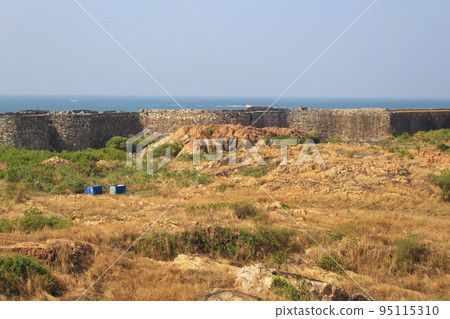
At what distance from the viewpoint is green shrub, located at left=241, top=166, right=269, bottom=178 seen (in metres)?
16.9

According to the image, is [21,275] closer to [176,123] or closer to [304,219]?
[304,219]

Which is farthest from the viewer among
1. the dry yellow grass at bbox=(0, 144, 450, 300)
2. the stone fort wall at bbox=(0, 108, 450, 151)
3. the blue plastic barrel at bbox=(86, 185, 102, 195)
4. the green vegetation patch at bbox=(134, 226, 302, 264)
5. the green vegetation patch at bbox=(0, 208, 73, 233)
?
the stone fort wall at bbox=(0, 108, 450, 151)

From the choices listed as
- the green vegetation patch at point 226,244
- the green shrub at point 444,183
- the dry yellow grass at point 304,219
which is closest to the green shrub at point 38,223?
the dry yellow grass at point 304,219

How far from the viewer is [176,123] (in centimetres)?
2619

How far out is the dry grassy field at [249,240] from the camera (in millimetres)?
6238

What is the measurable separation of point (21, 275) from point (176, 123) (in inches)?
803

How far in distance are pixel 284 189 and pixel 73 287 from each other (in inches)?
384

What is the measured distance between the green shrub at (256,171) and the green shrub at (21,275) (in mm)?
11128

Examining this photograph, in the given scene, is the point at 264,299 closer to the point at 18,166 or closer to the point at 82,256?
the point at 82,256

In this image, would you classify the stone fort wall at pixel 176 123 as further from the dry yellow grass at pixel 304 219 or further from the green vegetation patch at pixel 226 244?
the green vegetation patch at pixel 226 244

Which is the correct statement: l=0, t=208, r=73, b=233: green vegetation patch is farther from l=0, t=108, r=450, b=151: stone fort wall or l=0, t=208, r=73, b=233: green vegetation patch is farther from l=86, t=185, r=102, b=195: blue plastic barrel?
l=0, t=108, r=450, b=151: stone fort wall

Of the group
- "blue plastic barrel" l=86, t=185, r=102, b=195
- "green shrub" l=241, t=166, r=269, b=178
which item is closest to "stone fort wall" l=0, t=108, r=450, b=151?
"green shrub" l=241, t=166, r=269, b=178

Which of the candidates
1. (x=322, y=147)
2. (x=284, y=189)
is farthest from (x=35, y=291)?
(x=322, y=147)

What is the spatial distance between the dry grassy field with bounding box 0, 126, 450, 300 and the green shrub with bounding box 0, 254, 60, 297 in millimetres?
21
